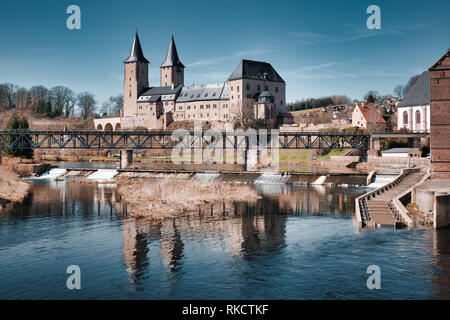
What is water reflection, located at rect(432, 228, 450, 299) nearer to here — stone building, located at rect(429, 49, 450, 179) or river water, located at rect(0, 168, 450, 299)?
river water, located at rect(0, 168, 450, 299)

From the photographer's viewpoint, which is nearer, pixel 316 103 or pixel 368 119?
pixel 368 119

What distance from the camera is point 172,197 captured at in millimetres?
38469

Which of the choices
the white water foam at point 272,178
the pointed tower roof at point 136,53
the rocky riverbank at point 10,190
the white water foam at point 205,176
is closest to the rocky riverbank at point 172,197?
the white water foam at point 205,176

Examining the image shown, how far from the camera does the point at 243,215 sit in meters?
32.1

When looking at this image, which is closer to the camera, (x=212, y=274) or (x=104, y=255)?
(x=212, y=274)

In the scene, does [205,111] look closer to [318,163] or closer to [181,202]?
[318,163]

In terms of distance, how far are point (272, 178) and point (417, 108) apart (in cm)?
3494

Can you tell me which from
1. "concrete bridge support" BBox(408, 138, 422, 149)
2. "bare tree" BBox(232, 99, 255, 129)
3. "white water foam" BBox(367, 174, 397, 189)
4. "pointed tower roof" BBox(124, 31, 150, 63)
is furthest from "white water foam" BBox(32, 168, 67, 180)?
"pointed tower roof" BBox(124, 31, 150, 63)

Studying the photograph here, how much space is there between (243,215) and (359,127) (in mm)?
62311

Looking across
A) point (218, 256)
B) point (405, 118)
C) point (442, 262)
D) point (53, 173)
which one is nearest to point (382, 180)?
point (442, 262)

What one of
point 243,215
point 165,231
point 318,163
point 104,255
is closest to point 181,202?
point 243,215

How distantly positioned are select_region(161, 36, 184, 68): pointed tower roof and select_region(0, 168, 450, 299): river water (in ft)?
360

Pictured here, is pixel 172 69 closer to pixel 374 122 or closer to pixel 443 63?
pixel 374 122

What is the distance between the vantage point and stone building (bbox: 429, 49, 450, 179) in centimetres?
3553
